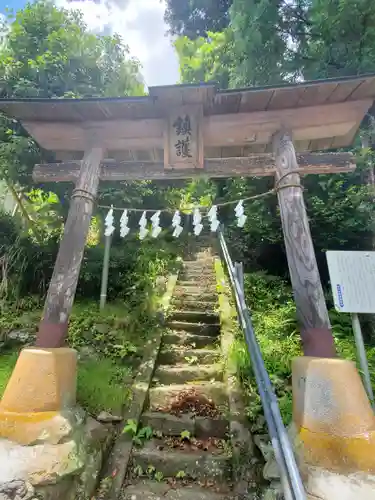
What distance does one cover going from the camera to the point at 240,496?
2885 millimetres

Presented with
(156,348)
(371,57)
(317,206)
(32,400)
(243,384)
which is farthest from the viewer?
(317,206)

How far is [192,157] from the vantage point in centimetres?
431

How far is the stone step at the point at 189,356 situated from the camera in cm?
485

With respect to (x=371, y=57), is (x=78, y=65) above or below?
above

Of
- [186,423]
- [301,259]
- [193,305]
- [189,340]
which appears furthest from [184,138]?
[186,423]

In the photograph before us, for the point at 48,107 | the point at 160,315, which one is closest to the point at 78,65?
the point at 48,107

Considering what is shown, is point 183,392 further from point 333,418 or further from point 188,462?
point 333,418

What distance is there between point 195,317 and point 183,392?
6.59 ft

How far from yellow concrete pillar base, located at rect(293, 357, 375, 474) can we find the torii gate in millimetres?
13

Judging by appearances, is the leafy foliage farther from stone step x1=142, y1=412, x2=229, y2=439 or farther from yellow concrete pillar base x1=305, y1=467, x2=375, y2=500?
yellow concrete pillar base x1=305, y1=467, x2=375, y2=500

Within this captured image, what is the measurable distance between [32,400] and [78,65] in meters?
6.72

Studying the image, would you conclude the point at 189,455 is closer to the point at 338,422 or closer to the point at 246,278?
the point at 338,422

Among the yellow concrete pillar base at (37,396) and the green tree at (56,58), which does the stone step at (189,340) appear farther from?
the green tree at (56,58)

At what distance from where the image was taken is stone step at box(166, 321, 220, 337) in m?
5.63
